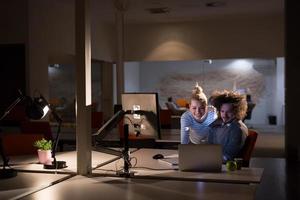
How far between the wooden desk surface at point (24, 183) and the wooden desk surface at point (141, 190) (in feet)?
0.28

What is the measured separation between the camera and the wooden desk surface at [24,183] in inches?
99.8

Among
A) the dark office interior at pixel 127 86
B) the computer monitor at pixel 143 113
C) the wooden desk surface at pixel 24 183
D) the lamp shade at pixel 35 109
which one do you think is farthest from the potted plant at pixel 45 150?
the computer monitor at pixel 143 113

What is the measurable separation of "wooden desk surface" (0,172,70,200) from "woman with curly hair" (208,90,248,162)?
4.60 feet

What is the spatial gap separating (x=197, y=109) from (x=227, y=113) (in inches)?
18.4

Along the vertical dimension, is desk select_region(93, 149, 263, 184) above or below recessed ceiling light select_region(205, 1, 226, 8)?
below

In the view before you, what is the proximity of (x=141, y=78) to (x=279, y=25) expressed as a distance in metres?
6.70

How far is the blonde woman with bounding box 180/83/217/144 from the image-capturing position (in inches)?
163

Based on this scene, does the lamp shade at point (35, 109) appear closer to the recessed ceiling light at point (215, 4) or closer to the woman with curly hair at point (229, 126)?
the woman with curly hair at point (229, 126)

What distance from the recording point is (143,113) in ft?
12.0

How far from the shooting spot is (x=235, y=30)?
1121cm

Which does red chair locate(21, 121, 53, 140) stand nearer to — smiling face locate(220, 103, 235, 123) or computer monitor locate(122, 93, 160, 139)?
computer monitor locate(122, 93, 160, 139)

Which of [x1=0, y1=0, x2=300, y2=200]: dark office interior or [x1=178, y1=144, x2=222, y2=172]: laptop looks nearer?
[x1=0, y1=0, x2=300, y2=200]: dark office interior

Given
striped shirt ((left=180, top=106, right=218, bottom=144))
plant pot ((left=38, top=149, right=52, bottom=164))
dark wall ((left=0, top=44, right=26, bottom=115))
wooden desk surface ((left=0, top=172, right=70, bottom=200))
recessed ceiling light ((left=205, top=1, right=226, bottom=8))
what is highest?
recessed ceiling light ((left=205, top=1, right=226, bottom=8))
